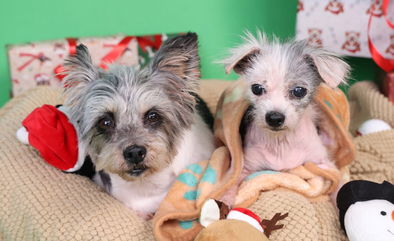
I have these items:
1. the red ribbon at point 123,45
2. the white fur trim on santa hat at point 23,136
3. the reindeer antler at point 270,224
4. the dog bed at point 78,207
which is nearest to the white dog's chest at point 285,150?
the dog bed at point 78,207

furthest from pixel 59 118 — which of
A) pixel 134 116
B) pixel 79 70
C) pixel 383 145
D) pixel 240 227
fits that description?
pixel 383 145

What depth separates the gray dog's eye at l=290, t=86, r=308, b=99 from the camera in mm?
1575

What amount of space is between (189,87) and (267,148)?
1.40 feet

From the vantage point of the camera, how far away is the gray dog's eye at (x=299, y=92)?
1.58 m

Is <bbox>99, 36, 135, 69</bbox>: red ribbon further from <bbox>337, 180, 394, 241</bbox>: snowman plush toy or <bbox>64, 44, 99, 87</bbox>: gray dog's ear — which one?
<bbox>337, 180, 394, 241</bbox>: snowman plush toy

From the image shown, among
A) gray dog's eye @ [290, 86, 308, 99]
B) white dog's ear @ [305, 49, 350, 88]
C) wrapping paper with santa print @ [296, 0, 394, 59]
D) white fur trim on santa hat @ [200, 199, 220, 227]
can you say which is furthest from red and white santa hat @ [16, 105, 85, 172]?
wrapping paper with santa print @ [296, 0, 394, 59]

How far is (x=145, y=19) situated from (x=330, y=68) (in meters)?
1.42

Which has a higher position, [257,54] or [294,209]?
[257,54]

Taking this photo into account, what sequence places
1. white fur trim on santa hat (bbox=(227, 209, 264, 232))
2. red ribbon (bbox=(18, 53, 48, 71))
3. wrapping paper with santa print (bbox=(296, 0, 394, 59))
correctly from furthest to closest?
red ribbon (bbox=(18, 53, 48, 71)), wrapping paper with santa print (bbox=(296, 0, 394, 59)), white fur trim on santa hat (bbox=(227, 209, 264, 232))

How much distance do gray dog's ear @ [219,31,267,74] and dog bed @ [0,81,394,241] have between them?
1.70 ft

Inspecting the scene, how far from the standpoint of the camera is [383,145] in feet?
6.68

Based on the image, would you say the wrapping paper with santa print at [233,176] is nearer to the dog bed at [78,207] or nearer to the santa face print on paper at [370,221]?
the dog bed at [78,207]

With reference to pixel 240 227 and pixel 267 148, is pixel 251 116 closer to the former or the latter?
pixel 267 148

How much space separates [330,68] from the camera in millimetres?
1564
